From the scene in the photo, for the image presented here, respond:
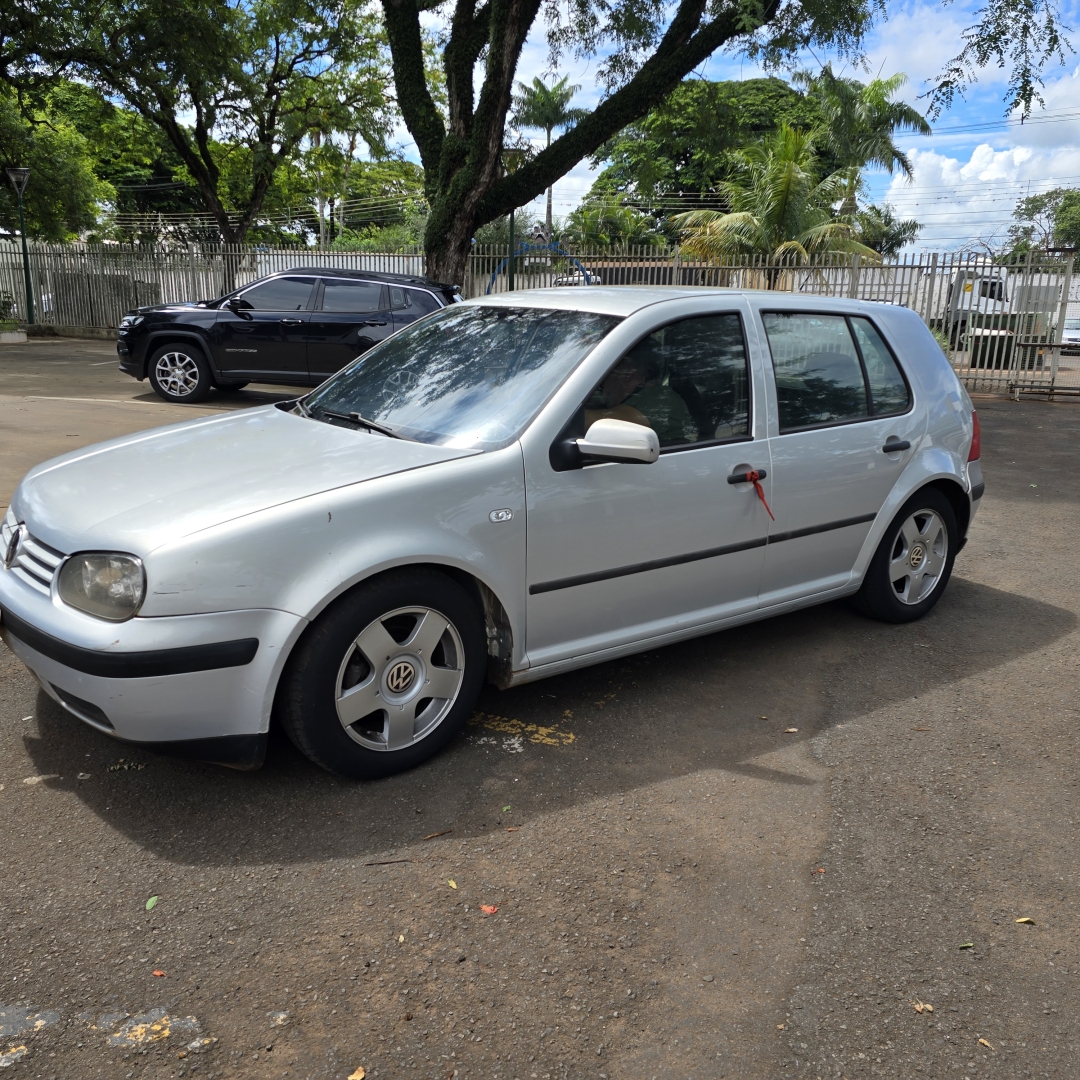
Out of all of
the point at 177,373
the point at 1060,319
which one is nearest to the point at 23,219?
the point at 177,373

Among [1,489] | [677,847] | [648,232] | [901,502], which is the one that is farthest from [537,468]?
[648,232]

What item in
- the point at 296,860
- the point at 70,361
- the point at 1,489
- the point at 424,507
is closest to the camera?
the point at 296,860

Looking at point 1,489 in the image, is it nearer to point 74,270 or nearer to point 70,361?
point 70,361

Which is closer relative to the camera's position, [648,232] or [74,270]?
Answer: [74,270]

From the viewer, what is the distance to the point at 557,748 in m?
3.73

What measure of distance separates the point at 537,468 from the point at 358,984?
1778 millimetres

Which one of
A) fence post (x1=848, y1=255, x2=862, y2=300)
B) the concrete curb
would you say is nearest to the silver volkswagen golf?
fence post (x1=848, y1=255, x2=862, y2=300)

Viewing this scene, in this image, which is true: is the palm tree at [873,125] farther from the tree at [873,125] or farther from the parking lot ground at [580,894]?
the parking lot ground at [580,894]

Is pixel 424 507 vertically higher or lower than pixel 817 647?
higher

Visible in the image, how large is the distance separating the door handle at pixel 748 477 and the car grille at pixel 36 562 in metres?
2.49

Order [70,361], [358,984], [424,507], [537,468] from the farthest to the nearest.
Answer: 1. [70,361]
2. [537,468]
3. [424,507]
4. [358,984]

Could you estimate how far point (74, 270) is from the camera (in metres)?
24.3

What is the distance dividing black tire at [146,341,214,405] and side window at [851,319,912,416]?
31.2ft

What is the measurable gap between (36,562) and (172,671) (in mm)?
706
